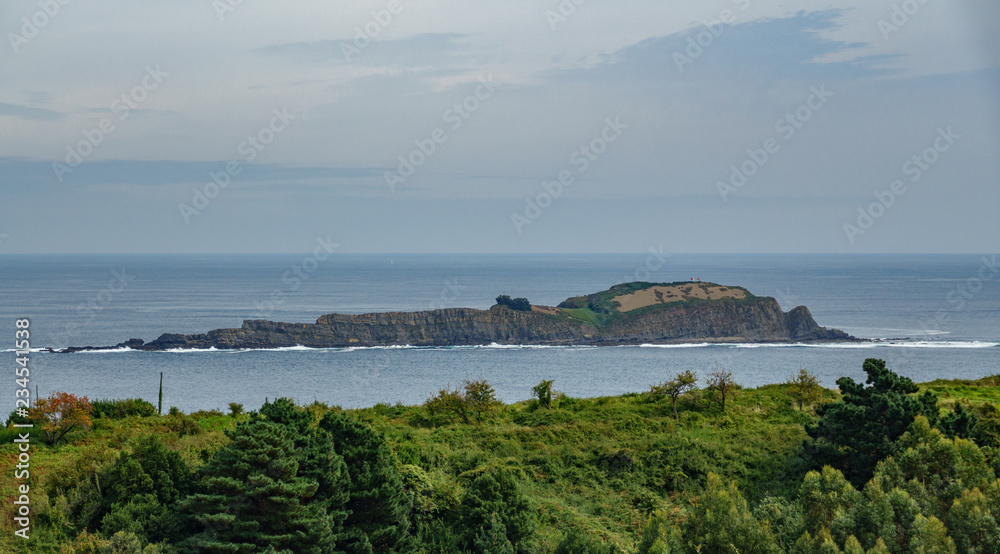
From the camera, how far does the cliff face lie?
89.7 metres

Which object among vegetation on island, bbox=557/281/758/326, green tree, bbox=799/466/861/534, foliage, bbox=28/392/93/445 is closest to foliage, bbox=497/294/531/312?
vegetation on island, bbox=557/281/758/326

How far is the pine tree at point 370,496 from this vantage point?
57.2 feet

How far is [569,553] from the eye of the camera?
14938mm

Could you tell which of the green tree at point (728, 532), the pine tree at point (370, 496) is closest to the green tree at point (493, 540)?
the pine tree at point (370, 496)

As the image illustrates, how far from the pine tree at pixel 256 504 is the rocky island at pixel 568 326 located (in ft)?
240

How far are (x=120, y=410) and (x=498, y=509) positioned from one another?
1599 cm

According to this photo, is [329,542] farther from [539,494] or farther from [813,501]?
[813,501]

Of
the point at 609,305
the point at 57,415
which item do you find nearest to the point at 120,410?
the point at 57,415

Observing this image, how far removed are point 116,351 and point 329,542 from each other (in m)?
72.6

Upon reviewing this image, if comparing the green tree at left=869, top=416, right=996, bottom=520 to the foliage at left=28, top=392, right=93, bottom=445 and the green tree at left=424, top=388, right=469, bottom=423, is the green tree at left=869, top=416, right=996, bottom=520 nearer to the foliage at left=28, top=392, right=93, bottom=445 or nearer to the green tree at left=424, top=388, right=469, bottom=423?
the green tree at left=424, top=388, right=469, bottom=423

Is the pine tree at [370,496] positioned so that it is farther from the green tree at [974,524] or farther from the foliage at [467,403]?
the green tree at [974,524]

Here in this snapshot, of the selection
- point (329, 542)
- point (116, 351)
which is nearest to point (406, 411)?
point (329, 542)

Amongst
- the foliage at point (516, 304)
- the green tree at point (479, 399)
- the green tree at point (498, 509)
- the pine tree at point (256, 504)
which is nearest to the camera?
the pine tree at point (256, 504)

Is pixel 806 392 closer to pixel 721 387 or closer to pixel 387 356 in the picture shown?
pixel 721 387
